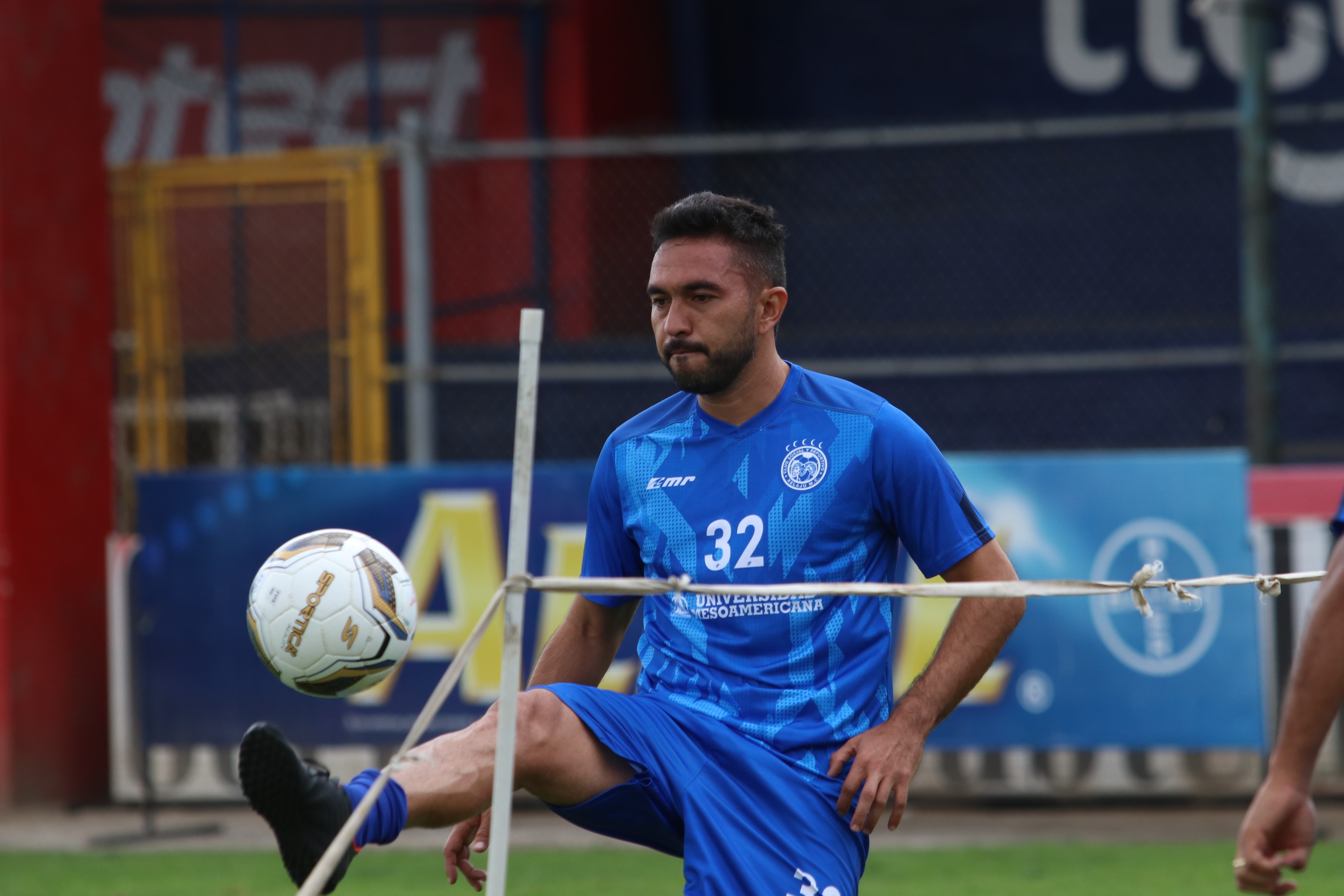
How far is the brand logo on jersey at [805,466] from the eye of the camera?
375 cm

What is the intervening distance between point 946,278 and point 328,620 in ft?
35.4

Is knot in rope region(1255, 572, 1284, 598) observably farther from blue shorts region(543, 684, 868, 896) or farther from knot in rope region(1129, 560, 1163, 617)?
blue shorts region(543, 684, 868, 896)

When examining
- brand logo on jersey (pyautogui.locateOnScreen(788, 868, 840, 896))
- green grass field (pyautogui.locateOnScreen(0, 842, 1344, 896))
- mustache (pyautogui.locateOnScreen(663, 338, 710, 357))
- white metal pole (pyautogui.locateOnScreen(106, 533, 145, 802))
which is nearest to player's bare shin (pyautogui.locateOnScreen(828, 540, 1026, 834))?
brand logo on jersey (pyautogui.locateOnScreen(788, 868, 840, 896))

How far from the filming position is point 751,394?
388 centimetres

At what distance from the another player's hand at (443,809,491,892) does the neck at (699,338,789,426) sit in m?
1.08

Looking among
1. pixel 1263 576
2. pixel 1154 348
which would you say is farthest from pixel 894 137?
pixel 1263 576

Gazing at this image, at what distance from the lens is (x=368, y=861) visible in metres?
7.37

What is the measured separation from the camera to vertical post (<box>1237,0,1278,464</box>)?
7656 mm

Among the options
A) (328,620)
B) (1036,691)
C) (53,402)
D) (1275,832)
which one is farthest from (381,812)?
(53,402)

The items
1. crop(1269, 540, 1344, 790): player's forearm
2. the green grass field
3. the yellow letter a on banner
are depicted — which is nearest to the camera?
crop(1269, 540, 1344, 790): player's forearm

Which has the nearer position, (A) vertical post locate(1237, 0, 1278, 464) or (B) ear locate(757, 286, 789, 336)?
(B) ear locate(757, 286, 789, 336)

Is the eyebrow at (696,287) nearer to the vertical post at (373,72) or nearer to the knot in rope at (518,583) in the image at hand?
the knot in rope at (518,583)

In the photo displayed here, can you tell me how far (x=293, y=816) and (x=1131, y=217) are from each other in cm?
1161

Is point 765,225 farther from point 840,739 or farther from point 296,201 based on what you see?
point 296,201
